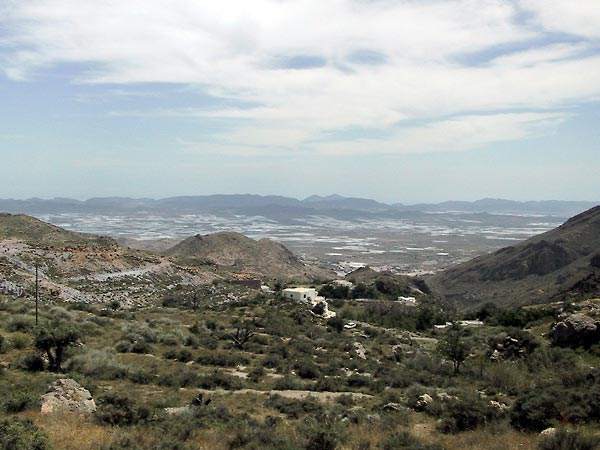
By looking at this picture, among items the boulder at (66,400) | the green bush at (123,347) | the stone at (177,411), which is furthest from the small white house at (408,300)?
the boulder at (66,400)

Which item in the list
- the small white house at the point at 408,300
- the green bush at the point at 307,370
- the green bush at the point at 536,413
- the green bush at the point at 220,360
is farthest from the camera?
the small white house at the point at 408,300

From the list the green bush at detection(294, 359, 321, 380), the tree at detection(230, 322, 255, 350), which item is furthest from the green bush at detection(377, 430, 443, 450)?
the tree at detection(230, 322, 255, 350)

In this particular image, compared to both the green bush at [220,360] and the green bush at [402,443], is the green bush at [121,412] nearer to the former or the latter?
the green bush at [402,443]

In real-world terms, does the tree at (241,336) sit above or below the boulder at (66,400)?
below

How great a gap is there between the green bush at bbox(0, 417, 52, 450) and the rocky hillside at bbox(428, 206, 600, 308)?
66315 mm

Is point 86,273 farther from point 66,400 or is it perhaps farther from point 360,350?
point 66,400

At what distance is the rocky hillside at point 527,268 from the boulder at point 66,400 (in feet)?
207

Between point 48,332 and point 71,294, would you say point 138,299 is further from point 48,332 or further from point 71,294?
point 48,332

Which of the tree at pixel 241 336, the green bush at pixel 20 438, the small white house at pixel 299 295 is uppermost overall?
the green bush at pixel 20 438

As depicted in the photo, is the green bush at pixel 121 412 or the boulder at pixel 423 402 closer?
the green bush at pixel 121 412

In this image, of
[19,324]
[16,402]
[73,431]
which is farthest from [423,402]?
[19,324]

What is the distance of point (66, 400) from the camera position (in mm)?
12375

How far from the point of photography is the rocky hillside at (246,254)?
109438 millimetres

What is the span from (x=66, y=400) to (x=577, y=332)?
24.0m
